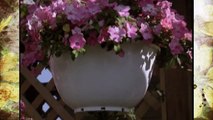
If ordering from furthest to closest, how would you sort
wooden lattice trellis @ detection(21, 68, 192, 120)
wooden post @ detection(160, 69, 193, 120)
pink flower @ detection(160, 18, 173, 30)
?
wooden lattice trellis @ detection(21, 68, 192, 120)
wooden post @ detection(160, 69, 193, 120)
pink flower @ detection(160, 18, 173, 30)

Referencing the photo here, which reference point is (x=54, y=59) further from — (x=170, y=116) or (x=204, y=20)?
(x=170, y=116)

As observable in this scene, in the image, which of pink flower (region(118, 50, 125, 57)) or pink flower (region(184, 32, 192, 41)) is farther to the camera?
pink flower (region(184, 32, 192, 41))

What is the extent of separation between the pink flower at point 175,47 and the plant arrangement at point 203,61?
0.21ft

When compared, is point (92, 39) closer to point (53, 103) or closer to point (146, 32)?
point (146, 32)

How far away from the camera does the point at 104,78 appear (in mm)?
1589

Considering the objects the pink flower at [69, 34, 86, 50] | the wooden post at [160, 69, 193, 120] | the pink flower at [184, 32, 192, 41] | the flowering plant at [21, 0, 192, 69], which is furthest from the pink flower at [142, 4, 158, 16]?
the wooden post at [160, 69, 193, 120]

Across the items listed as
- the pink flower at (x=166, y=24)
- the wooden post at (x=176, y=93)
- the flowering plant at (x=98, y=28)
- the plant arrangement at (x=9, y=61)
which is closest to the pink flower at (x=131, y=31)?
the flowering plant at (x=98, y=28)

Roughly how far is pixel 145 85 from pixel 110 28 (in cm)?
20

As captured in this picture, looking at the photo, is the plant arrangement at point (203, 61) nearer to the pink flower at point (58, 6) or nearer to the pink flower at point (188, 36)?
the pink flower at point (188, 36)

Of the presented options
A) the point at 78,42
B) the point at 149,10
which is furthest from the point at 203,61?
the point at 78,42

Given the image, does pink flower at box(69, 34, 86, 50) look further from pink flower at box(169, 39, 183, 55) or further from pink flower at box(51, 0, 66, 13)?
pink flower at box(169, 39, 183, 55)

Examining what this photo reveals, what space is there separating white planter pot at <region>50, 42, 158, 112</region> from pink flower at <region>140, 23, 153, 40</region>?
3cm

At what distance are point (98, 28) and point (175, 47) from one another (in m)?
0.23

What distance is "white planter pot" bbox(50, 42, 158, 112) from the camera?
1590 millimetres
